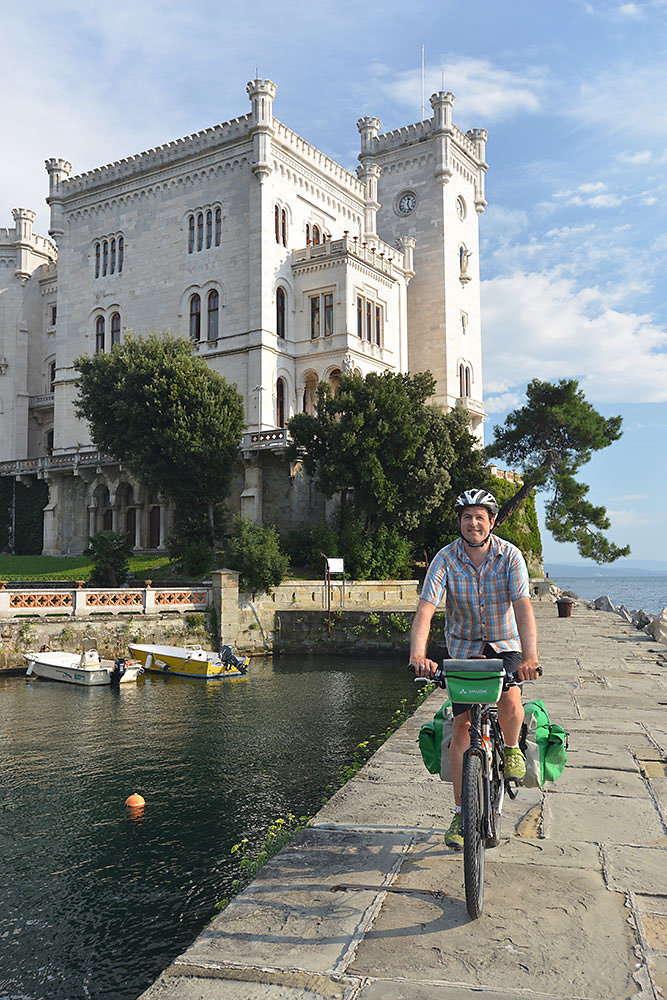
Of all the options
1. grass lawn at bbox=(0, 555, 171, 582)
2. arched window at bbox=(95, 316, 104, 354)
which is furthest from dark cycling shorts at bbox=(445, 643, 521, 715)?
arched window at bbox=(95, 316, 104, 354)

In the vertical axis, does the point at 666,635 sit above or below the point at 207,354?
below

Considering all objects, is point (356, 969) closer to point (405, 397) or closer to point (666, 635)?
point (666, 635)

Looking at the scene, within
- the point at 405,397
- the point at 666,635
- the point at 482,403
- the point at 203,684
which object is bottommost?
the point at 203,684

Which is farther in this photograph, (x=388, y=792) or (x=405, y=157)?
(x=405, y=157)

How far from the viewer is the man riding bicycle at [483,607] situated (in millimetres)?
4359

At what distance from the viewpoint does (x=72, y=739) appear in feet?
46.2

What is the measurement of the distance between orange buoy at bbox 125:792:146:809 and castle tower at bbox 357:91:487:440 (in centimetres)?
3892

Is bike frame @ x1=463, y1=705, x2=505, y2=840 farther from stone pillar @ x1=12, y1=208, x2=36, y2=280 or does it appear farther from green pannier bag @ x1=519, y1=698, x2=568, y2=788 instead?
stone pillar @ x1=12, y1=208, x2=36, y2=280

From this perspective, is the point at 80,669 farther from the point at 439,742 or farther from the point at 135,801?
the point at 439,742

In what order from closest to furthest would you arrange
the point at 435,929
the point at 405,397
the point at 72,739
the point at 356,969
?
the point at 356,969 → the point at 435,929 → the point at 72,739 → the point at 405,397

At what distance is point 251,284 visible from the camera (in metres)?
37.8

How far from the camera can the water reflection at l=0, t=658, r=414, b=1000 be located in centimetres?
649

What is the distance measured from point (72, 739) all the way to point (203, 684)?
7.00 meters

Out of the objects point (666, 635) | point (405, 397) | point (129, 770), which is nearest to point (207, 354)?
point (405, 397)
